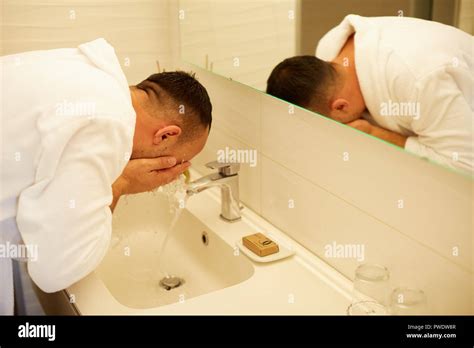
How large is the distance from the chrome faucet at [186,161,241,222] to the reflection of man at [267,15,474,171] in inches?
13.5

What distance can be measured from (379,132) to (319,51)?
25cm

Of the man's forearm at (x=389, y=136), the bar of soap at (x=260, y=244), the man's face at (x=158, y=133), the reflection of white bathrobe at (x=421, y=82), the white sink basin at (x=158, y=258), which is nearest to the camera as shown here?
the reflection of white bathrobe at (x=421, y=82)

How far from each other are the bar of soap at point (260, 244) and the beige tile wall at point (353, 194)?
3.0 inches

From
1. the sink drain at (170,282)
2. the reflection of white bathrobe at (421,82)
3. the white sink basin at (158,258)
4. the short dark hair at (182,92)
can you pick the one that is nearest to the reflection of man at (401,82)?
the reflection of white bathrobe at (421,82)

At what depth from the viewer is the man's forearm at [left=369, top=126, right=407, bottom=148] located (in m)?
1.11

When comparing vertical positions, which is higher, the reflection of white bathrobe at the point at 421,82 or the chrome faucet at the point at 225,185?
the reflection of white bathrobe at the point at 421,82

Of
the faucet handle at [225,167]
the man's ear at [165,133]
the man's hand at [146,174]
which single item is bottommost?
the faucet handle at [225,167]

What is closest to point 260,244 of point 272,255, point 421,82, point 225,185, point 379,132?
point 272,255

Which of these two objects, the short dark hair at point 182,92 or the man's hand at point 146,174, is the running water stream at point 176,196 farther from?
the short dark hair at point 182,92

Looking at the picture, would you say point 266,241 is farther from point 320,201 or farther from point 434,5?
point 434,5

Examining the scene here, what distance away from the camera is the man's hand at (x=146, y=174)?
4.67ft

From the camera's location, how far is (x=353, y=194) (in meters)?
1.29
